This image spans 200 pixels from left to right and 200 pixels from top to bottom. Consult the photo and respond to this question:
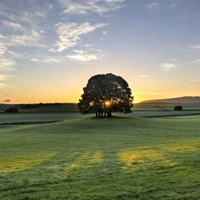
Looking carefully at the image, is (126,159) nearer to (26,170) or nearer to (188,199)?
(26,170)

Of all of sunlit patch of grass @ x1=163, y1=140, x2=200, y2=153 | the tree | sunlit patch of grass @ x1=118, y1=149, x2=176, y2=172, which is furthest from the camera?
the tree

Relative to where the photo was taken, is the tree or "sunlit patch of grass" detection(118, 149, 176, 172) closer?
"sunlit patch of grass" detection(118, 149, 176, 172)

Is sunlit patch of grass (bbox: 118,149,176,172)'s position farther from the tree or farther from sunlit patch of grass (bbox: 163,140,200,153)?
the tree

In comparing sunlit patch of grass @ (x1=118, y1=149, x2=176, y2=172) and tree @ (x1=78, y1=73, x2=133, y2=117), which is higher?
tree @ (x1=78, y1=73, x2=133, y2=117)

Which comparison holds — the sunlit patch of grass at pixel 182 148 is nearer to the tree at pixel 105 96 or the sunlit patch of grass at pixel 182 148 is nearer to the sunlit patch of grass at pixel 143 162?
the sunlit patch of grass at pixel 143 162

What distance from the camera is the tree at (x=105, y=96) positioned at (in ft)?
230

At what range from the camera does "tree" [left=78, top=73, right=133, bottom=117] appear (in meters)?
70.0

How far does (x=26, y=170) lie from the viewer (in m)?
14.1

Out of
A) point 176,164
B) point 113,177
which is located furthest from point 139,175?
point 176,164

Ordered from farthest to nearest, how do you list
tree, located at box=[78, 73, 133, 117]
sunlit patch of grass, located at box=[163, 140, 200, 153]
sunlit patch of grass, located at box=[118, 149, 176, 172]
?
1. tree, located at box=[78, 73, 133, 117]
2. sunlit patch of grass, located at box=[163, 140, 200, 153]
3. sunlit patch of grass, located at box=[118, 149, 176, 172]

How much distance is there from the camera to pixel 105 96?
6962 cm

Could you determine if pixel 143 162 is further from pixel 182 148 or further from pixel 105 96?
pixel 105 96

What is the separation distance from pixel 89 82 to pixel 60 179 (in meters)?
60.6

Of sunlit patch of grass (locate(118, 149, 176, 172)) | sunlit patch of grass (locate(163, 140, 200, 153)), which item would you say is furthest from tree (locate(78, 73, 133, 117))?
sunlit patch of grass (locate(118, 149, 176, 172))
